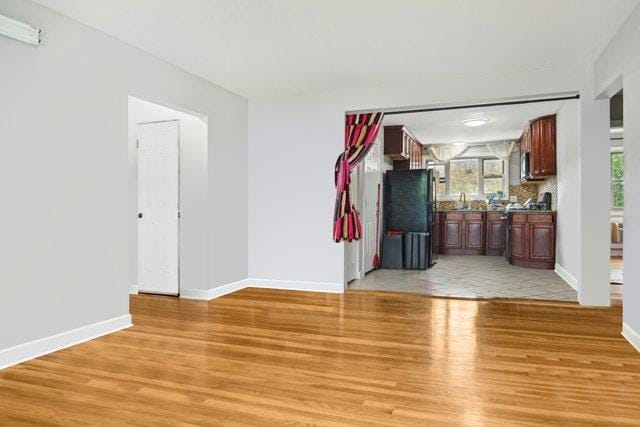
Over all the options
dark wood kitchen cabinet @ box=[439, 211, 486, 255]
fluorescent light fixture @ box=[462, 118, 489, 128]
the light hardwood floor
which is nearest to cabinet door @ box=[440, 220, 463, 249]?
dark wood kitchen cabinet @ box=[439, 211, 486, 255]

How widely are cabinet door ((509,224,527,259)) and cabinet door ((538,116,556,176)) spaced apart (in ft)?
3.32

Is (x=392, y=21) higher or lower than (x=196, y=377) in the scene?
higher

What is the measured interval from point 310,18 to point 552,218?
5.47 meters

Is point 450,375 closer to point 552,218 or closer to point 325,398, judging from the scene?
point 325,398

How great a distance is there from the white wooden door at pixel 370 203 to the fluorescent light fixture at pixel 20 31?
14.1 feet

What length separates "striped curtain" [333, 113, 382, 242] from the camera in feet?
17.3

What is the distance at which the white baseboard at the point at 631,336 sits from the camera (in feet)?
10.4

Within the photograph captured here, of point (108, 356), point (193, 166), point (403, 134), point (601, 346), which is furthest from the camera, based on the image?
point (403, 134)

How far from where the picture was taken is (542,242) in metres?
7.10

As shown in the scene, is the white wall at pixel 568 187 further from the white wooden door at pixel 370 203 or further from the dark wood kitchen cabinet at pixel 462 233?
the white wooden door at pixel 370 203

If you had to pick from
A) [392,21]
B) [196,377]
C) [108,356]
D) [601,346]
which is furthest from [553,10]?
[108,356]

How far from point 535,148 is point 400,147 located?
2224 millimetres

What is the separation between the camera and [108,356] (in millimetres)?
3053

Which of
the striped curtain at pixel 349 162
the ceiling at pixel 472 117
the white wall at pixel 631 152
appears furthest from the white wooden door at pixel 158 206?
the white wall at pixel 631 152
